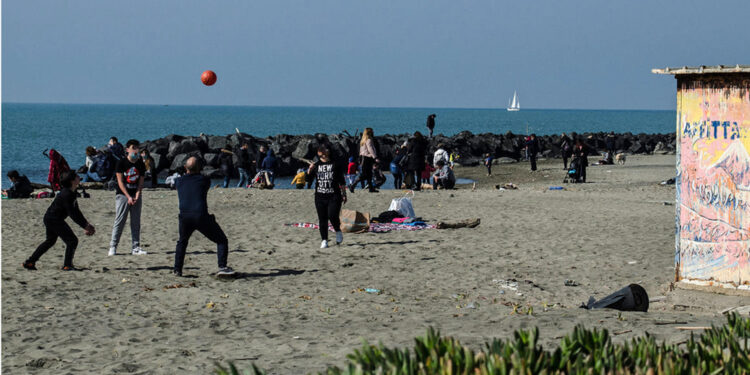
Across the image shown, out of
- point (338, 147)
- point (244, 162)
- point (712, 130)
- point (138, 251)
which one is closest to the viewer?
point (712, 130)

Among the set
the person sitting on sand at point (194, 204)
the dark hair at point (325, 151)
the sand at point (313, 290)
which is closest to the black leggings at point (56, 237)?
the sand at point (313, 290)

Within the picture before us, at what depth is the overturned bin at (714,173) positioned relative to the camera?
9.16 m

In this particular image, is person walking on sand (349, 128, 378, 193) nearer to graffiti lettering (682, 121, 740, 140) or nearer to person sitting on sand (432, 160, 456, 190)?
person sitting on sand (432, 160, 456, 190)

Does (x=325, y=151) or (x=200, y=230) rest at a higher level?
(x=325, y=151)

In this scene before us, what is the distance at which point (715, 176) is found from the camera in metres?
9.34

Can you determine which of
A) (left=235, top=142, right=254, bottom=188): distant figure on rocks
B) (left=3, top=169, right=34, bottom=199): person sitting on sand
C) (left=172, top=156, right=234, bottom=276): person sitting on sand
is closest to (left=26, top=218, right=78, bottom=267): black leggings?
(left=172, top=156, right=234, bottom=276): person sitting on sand

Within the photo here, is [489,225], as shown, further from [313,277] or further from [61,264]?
[61,264]

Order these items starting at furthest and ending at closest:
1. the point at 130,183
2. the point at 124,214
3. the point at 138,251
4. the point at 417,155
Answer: the point at 417,155 → the point at 138,251 → the point at 124,214 → the point at 130,183

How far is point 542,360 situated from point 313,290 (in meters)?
5.82

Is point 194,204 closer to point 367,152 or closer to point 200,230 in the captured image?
point 200,230

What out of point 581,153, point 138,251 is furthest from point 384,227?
point 581,153

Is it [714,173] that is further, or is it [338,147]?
[338,147]

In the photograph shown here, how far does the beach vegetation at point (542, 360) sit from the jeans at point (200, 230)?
564 cm

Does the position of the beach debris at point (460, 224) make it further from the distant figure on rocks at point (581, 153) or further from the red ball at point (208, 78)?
the distant figure on rocks at point (581, 153)
